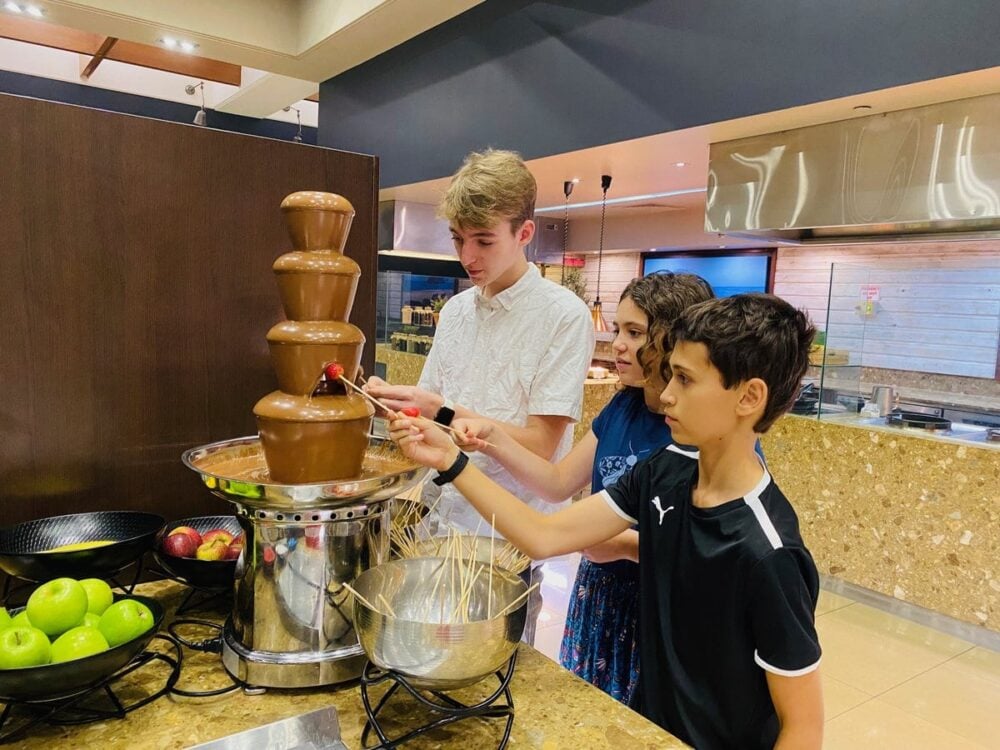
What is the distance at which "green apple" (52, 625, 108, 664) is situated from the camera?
0.90 m

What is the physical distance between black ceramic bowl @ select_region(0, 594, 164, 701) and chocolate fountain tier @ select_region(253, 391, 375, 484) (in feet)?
1.00

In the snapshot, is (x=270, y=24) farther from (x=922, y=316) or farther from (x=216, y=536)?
(x=216, y=536)

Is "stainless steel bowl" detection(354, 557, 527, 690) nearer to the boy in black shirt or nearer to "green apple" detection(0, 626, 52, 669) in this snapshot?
the boy in black shirt

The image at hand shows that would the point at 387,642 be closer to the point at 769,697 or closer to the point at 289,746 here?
the point at 289,746

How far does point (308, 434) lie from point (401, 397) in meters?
0.39

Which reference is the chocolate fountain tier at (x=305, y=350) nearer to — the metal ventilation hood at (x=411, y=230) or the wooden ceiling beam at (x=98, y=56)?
the metal ventilation hood at (x=411, y=230)

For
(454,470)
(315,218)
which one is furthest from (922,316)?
(315,218)

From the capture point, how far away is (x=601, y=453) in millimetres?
1655

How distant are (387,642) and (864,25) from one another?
3.11 metres

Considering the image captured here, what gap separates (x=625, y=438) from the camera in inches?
63.1

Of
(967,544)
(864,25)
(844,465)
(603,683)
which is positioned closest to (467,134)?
(864,25)

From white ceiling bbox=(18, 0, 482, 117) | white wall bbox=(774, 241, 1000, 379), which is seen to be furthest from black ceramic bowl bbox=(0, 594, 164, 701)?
white ceiling bbox=(18, 0, 482, 117)

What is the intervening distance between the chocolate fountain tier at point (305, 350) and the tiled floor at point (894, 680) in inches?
93.3

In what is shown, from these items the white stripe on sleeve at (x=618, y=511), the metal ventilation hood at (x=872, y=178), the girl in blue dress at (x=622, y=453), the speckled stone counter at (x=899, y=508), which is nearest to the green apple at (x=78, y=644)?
the girl in blue dress at (x=622, y=453)
